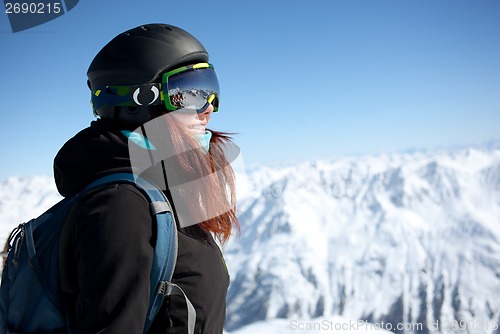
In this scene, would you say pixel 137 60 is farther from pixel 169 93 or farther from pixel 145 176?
pixel 145 176

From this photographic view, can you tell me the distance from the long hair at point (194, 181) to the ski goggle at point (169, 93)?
144mm

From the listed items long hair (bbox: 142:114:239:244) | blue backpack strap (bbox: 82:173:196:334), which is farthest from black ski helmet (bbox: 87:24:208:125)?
blue backpack strap (bbox: 82:173:196:334)

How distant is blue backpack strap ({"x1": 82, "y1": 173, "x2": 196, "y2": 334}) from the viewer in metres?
1.84

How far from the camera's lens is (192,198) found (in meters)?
2.36

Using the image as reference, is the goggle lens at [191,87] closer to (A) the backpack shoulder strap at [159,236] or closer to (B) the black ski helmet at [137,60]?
(B) the black ski helmet at [137,60]

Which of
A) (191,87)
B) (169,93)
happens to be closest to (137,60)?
(169,93)

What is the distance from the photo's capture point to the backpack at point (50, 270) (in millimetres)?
1842

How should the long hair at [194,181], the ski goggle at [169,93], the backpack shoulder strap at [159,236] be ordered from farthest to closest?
the ski goggle at [169,93], the long hair at [194,181], the backpack shoulder strap at [159,236]

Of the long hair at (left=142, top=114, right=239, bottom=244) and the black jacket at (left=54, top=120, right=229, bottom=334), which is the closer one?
the black jacket at (left=54, top=120, right=229, bottom=334)

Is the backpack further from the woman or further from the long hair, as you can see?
the long hair

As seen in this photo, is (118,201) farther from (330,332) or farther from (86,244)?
(330,332)

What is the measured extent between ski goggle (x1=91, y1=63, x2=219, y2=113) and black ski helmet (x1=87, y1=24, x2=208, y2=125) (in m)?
0.04

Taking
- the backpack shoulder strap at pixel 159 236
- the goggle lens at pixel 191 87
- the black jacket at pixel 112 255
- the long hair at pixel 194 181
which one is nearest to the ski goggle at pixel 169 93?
the goggle lens at pixel 191 87

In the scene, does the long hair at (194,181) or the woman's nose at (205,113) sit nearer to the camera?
the long hair at (194,181)
